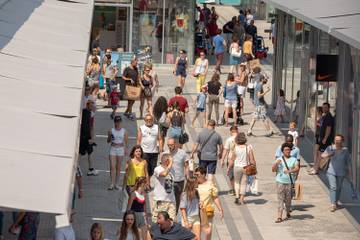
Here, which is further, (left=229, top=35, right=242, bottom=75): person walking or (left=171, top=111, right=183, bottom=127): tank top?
(left=229, top=35, right=242, bottom=75): person walking

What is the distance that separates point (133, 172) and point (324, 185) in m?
5.70

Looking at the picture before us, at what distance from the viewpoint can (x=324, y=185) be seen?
24.0m

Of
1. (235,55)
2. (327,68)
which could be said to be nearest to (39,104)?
(327,68)

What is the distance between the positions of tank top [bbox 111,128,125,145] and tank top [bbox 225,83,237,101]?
7.26m

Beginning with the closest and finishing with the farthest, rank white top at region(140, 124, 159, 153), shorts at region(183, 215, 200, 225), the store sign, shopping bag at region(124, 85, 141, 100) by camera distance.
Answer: shorts at region(183, 215, 200, 225)
white top at region(140, 124, 159, 153)
the store sign
shopping bag at region(124, 85, 141, 100)

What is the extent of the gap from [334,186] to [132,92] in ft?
31.7

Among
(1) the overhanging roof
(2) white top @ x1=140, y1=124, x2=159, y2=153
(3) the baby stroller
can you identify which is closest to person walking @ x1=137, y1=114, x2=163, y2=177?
(2) white top @ x1=140, y1=124, x2=159, y2=153

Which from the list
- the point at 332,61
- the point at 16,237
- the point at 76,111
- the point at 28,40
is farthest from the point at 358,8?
the point at 76,111

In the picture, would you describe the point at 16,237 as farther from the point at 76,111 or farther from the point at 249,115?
the point at 249,115

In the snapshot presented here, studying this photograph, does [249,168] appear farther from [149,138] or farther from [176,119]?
[176,119]

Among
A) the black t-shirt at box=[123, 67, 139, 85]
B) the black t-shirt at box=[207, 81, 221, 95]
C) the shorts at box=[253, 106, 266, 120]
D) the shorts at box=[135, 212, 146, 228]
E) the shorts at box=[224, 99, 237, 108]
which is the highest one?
the black t-shirt at box=[123, 67, 139, 85]

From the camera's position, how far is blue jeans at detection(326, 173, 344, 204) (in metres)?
21.2

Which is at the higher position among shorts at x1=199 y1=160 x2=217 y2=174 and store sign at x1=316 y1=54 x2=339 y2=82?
store sign at x1=316 y1=54 x2=339 y2=82

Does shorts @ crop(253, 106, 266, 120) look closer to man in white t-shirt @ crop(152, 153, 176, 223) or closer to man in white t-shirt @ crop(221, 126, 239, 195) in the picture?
man in white t-shirt @ crop(221, 126, 239, 195)
